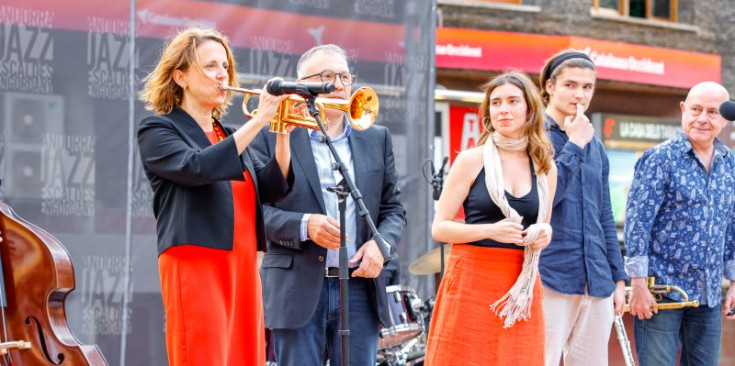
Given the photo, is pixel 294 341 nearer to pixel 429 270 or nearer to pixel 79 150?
pixel 79 150

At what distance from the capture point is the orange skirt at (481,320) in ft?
12.9

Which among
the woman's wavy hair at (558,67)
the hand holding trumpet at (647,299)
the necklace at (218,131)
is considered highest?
the woman's wavy hair at (558,67)

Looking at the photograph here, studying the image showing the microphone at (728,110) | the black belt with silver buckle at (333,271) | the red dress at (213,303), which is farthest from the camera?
the microphone at (728,110)

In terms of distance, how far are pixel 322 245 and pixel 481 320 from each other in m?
0.70

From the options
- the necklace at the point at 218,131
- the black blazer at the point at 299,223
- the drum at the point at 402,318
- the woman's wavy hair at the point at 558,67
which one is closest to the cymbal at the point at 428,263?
the drum at the point at 402,318

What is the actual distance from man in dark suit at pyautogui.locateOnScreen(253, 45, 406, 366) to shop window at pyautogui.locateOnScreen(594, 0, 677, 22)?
572 inches

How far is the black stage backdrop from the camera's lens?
5.86 m

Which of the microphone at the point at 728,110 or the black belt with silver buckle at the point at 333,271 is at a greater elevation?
the microphone at the point at 728,110

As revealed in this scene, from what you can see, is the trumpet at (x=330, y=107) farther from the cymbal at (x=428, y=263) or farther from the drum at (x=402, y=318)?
the cymbal at (x=428, y=263)

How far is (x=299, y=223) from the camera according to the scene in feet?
13.5

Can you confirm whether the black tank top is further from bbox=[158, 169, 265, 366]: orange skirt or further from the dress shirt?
bbox=[158, 169, 265, 366]: orange skirt

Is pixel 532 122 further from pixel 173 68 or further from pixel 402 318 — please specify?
pixel 402 318

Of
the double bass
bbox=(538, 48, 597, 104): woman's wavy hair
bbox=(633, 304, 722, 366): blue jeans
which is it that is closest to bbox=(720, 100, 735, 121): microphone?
bbox=(538, 48, 597, 104): woman's wavy hair

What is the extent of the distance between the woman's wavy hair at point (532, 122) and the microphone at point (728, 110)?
52.5 inches
